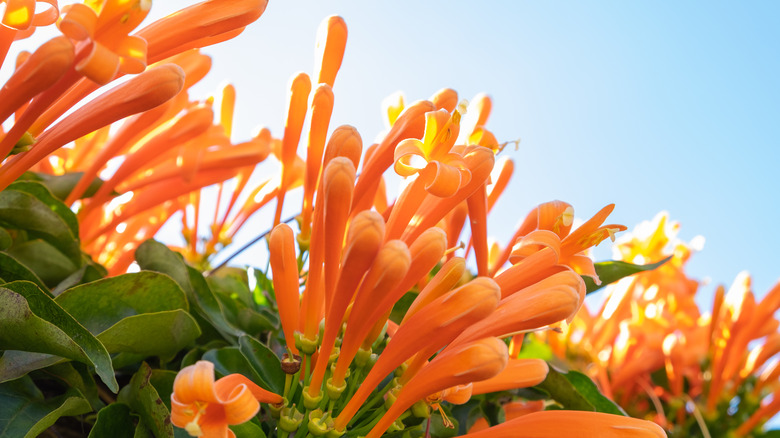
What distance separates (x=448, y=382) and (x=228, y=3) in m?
0.63

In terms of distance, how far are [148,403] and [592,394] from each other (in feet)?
2.94

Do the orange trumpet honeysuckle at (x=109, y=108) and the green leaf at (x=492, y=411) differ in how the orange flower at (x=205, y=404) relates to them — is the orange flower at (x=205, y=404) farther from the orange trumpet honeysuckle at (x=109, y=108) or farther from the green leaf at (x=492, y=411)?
the green leaf at (x=492, y=411)

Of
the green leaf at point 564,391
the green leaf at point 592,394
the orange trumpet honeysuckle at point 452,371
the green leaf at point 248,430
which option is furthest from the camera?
the green leaf at point 592,394

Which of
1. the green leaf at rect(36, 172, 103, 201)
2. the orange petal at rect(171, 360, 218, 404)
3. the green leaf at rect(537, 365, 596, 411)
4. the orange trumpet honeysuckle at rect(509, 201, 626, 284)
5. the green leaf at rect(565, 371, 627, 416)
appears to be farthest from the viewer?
the green leaf at rect(36, 172, 103, 201)

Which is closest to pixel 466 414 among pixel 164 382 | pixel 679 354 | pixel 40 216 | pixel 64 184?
pixel 164 382

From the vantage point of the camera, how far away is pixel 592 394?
1457 mm

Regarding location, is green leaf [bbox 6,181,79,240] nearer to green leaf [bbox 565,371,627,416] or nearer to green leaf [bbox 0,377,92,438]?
green leaf [bbox 0,377,92,438]

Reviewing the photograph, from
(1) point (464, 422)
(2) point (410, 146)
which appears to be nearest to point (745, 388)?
(1) point (464, 422)

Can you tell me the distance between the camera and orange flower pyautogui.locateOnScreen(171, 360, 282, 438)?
2.52 feet

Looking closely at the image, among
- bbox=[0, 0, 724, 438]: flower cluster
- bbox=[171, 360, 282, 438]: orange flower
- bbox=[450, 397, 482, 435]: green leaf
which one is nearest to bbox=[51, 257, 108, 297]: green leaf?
bbox=[0, 0, 724, 438]: flower cluster

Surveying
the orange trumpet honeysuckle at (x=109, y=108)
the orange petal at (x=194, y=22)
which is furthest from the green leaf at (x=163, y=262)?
the orange petal at (x=194, y=22)

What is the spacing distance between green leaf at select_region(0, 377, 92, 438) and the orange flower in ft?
0.92

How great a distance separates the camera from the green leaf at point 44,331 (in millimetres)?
903

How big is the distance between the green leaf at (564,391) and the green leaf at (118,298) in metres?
0.69
